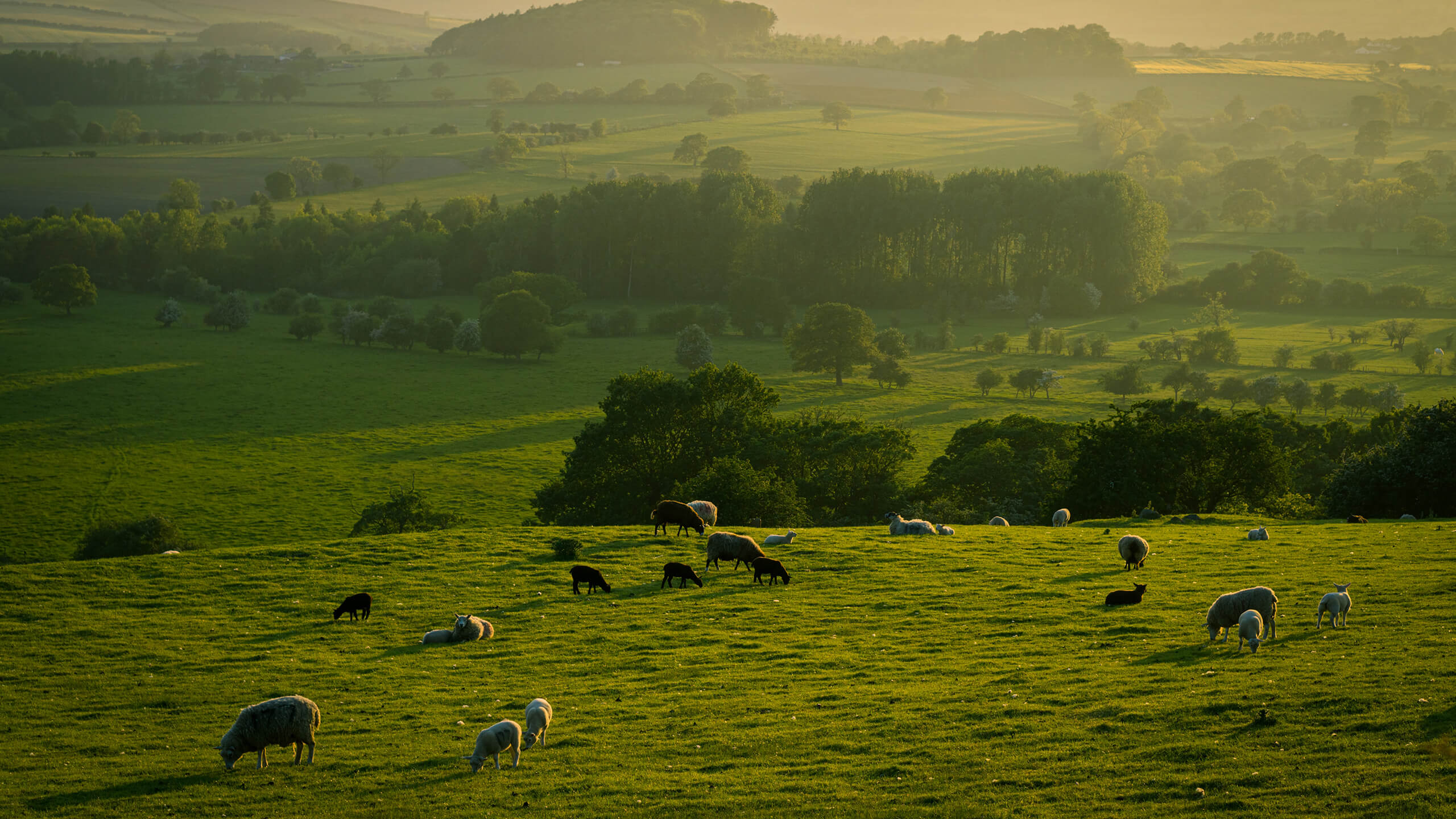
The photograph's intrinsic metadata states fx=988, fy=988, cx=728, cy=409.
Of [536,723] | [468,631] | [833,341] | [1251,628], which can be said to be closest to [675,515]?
[468,631]

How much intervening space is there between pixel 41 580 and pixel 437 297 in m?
118

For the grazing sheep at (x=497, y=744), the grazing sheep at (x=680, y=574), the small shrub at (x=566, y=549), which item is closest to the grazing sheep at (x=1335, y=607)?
the grazing sheep at (x=680, y=574)

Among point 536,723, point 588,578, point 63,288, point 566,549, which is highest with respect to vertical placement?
point 536,723

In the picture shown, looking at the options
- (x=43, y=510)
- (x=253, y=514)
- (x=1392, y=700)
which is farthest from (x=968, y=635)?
(x=43, y=510)

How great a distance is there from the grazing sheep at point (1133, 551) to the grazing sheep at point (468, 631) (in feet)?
55.2

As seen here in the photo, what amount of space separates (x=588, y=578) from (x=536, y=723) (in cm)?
953

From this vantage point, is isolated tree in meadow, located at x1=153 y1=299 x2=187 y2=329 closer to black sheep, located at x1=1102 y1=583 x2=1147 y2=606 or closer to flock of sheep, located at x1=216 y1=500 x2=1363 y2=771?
flock of sheep, located at x1=216 y1=500 x2=1363 y2=771

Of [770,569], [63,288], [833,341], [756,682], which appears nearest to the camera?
[756,682]

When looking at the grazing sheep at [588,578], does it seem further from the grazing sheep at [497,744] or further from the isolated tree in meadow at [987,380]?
the isolated tree in meadow at [987,380]

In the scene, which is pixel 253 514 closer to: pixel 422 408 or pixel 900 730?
pixel 422 408

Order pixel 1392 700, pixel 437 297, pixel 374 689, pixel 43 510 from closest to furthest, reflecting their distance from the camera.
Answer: pixel 1392 700 → pixel 374 689 → pixel 43 510 → pixel 437 297

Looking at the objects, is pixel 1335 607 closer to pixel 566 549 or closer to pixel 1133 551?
pixel 1133 551

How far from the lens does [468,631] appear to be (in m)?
22.1

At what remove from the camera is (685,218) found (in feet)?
489
